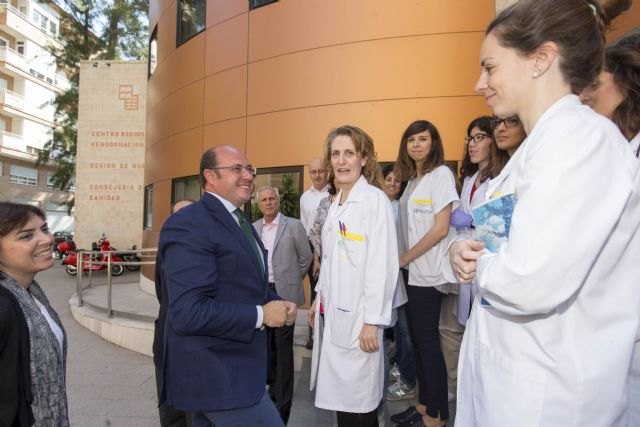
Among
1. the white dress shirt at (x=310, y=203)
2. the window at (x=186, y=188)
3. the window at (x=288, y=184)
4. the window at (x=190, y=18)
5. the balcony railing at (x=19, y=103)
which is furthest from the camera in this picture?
the balcony railing at (x=19, y=103)

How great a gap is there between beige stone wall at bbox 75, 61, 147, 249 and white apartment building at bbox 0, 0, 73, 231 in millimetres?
21200

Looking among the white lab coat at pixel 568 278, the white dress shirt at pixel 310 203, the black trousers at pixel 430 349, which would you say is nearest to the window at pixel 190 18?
the white dress shirt at pixel 310 203

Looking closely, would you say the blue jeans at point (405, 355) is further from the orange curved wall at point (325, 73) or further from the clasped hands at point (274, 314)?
the orange curved wall at point (325, 73)

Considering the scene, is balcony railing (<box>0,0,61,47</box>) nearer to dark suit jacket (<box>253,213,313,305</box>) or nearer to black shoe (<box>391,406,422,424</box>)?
dark suit jacket (<box>253,213,313,305</box>)

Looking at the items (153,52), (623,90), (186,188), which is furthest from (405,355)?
(153,52)

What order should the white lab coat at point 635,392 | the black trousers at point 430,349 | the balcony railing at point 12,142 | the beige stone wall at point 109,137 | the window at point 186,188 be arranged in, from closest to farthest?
the white lab coat at point 635,392 → the black trousers at point 430,349 → the window at point 186,188 → the beige stone wall at point 109,137 → the balcony railing at point 12,142

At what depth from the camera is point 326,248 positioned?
9.48 feet

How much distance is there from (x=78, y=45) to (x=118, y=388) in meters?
25.4

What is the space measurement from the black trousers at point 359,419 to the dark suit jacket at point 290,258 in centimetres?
163

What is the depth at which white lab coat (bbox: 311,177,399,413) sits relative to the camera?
252cm

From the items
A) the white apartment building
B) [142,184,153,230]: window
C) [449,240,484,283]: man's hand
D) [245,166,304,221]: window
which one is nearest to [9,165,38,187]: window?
the white apartment building

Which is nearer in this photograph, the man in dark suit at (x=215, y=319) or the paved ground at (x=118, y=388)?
the man in dark suit at (x=215, y=319)

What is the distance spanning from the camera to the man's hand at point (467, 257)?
4.07 ft

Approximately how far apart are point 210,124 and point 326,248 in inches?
254
